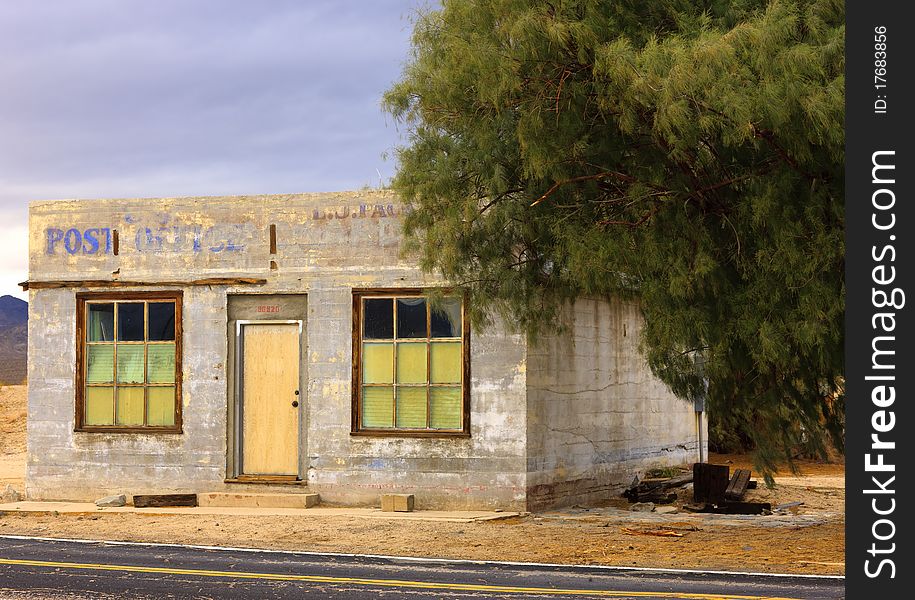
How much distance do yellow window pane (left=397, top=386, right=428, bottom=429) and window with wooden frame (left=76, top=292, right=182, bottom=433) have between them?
3.32 m

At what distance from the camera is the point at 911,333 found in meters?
8.65

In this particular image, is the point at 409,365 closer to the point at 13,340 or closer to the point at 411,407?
the point at 411,407

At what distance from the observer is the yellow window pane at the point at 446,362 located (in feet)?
58.5

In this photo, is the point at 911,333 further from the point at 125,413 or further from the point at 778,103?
the point at 125,413

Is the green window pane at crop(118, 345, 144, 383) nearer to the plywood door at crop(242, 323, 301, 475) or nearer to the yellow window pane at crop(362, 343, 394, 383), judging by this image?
the plywood door at crop(242, 323, 301, 475)

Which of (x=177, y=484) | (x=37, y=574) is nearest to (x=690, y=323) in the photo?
(x=37, y=574)

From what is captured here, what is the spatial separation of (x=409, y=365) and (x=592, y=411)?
294cm

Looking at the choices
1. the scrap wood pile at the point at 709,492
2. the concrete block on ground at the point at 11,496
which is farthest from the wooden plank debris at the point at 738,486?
the concrete block on ground at the point at 11,496

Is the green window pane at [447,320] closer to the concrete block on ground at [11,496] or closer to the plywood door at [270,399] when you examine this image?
the plywood door at [270,399]

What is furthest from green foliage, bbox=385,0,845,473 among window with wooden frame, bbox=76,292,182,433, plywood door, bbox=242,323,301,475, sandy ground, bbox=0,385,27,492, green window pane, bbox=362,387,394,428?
sandy ground, bbox=0,385,27,492

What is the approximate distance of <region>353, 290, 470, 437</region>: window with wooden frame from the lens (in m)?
17.8

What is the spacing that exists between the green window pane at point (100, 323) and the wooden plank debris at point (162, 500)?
2502 millimetres

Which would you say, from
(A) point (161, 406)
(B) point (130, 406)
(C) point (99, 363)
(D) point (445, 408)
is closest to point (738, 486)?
(D) point (445, 408)

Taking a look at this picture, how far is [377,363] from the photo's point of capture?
1817 centimetres
